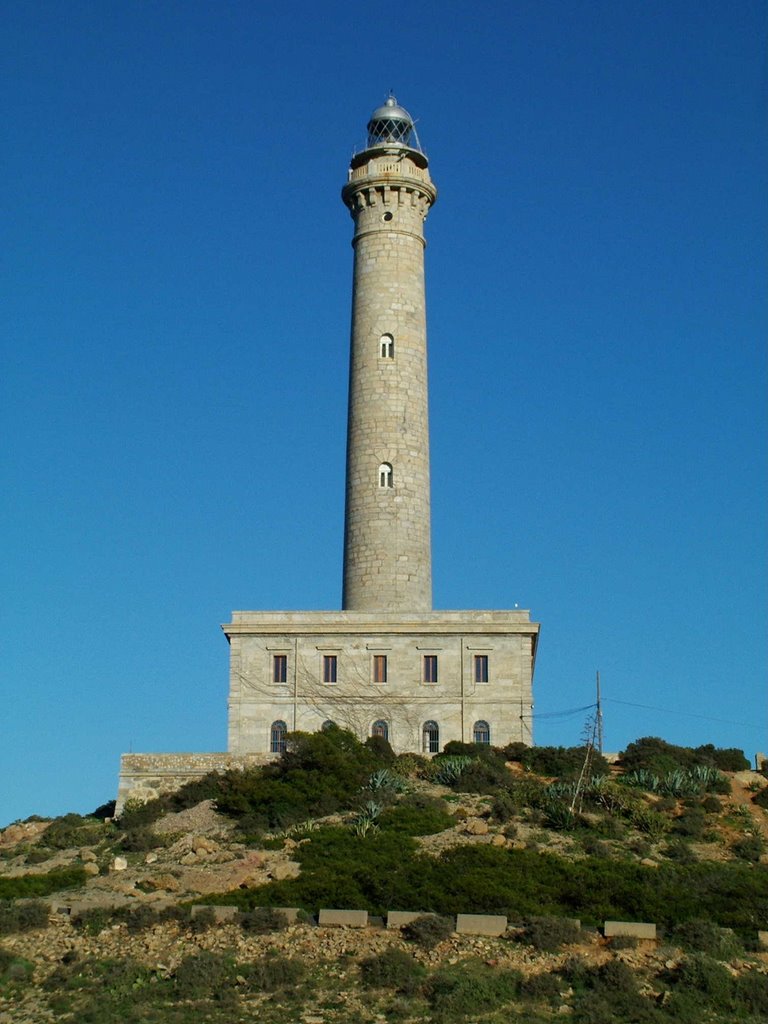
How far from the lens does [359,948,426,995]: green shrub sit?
27656 millimetres

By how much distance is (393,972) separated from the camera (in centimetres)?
2800

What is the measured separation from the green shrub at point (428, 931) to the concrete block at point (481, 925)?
204mm

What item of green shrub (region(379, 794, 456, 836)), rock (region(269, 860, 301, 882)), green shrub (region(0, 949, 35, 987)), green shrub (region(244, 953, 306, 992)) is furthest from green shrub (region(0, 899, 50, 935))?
green shrub (region(379, 794, 456, 836))

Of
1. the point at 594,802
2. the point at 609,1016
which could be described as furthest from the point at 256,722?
the point at 609,1016

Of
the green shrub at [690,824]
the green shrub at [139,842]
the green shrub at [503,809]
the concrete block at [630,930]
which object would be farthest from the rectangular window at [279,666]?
the concrete block at [630,930]

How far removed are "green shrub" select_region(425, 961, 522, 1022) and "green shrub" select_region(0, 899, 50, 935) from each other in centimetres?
856

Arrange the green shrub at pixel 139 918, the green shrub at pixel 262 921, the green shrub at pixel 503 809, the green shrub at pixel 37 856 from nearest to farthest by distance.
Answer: the green shrub at pixel 262 921
the green shrub at pixel 139 918
the green shrub at pixel 503 809
the green shrub at pixel 37 856

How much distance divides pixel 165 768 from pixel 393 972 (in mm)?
18259

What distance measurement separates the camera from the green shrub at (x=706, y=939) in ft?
95.9

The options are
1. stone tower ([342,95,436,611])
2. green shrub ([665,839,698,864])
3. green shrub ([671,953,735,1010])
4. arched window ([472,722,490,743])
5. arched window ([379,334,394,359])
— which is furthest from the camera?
arched window ([379,334,394,359])

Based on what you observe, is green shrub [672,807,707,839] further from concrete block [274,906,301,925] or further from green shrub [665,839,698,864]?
concrete block [274,906,301,925]

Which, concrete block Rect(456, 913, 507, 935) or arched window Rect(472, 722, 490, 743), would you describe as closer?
concrete block Rect(456, 913, 507, 935)

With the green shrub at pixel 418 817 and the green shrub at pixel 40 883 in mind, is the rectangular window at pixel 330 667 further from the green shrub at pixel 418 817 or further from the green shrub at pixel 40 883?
the green shrub at pixel 40 883

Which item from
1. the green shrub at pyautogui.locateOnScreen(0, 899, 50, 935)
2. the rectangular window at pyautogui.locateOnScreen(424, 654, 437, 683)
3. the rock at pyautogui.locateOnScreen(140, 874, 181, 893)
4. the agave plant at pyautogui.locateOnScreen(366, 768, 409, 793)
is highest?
the rectangular window at pyautogui.locateOnScreen(424, 654, 437, 683)
